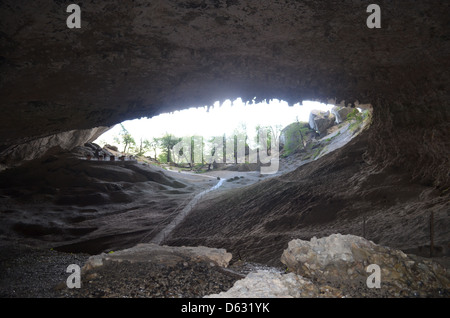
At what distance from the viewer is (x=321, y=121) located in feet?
124

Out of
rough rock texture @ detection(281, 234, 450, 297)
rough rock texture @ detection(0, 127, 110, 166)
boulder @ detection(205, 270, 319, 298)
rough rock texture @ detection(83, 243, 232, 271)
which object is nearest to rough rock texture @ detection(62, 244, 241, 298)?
rough rock texture @ detection(83, 243, 232, 271)

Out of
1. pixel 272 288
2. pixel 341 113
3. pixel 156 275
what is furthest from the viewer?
pixel 341 113

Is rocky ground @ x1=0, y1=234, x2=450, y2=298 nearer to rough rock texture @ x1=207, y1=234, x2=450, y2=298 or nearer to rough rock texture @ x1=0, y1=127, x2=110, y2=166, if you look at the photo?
rough rock texture @ x1=207, y1=234, x2=450, y2=298

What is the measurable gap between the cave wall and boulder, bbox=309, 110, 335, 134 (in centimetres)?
2794

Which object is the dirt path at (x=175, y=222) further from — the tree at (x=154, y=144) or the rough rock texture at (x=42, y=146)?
the tree at (x=154, y=144)

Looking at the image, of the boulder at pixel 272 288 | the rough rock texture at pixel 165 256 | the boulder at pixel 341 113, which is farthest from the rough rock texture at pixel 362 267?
the boulder at pixel 341 113

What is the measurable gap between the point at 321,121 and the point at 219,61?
3353cm

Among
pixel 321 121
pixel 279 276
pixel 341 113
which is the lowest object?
pixel 279 276

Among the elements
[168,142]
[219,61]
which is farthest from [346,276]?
[168,142]

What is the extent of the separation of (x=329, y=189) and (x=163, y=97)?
316 inches

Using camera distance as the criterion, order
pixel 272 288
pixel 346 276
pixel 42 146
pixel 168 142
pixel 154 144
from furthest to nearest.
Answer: pixel 154 144, pixel 168 142, pixel 42 146, pixel 346 276, pixel 272 288

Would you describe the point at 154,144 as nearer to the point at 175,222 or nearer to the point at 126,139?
the point at 126,139

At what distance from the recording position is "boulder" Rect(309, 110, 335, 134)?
122 feet
